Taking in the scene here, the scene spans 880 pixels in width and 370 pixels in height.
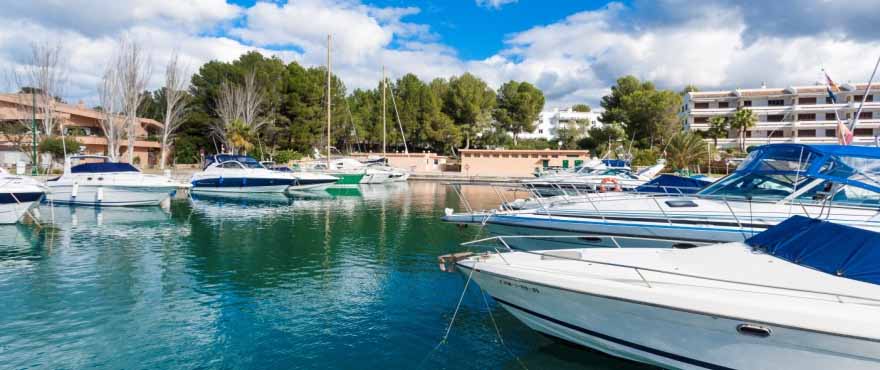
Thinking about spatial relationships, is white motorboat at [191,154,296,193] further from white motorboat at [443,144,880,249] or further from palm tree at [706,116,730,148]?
palm tree at [706,116,730,148]

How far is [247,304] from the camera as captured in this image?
860 cm

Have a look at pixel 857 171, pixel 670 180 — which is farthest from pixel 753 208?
pixel 670 180

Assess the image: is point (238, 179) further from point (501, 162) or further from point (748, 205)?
point (501, 162)

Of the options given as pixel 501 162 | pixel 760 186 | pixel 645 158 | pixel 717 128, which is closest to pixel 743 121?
pixel 717 128

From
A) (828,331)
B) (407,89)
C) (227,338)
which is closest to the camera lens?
(828,331)

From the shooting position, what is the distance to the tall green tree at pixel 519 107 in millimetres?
63250

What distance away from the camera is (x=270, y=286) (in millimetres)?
9742

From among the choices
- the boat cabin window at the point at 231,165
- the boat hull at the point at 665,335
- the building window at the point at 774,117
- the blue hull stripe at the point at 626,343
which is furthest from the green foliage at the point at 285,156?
the building window at the point at 774,117

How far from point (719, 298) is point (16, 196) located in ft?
63.2

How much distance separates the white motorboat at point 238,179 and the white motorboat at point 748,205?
20681mm

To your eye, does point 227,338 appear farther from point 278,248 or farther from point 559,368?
point 278,248

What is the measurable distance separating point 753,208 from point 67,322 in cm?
1151

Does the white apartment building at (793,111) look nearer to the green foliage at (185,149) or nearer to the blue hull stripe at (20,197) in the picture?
the green foliage at (185,149)

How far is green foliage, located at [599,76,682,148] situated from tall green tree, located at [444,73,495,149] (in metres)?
14.8
